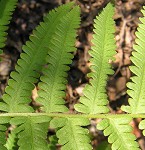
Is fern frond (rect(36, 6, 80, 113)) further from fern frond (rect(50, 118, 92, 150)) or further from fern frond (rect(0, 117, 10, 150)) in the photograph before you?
fern frond (rect(0, 117, 10, 150))

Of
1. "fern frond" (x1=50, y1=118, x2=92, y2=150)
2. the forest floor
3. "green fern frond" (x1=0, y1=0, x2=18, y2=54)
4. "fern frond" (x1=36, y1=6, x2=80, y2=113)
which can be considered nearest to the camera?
"fern frond" (x1=50, y1=118, x2=92, y2=150)

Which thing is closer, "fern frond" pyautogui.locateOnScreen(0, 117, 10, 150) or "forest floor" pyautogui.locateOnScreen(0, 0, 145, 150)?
"fern frond" pyautogui.locateOnScreen(0, 117, 10, 150)

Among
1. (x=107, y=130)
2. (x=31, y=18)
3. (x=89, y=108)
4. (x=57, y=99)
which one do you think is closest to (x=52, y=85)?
(x=57, y=99)

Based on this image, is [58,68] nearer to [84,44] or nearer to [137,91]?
[137,91]

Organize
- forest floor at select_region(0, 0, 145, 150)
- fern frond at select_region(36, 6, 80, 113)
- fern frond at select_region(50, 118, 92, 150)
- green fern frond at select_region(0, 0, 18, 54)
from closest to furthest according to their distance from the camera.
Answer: fern frond at select_region(50, 118, 92, 150), fern frond at select_region(36, 6, 80, 113), green fern frond at select_region(0, 0, 18, 54), forest floor at select_region(0, 0, 145, 150)

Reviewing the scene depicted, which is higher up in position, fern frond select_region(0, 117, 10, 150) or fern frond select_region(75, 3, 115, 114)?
fern frond select_region(75, 3, 115, 114)

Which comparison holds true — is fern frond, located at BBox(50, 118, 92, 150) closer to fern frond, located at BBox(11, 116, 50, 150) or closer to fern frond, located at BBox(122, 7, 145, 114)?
fern frond, located at BBox(11, 116, 50, 150)

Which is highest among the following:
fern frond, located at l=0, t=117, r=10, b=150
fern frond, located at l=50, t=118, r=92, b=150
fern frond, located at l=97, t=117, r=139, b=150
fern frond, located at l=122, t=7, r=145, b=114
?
fern frond, located at l=122, t=7, r=145, b=114

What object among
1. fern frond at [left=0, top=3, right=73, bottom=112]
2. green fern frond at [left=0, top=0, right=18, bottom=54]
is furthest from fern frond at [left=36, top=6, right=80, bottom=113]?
green fern frond at [left=0, top=0, right=18, bottom=54]

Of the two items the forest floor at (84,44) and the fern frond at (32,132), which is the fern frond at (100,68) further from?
the forest floor at (84,44)
